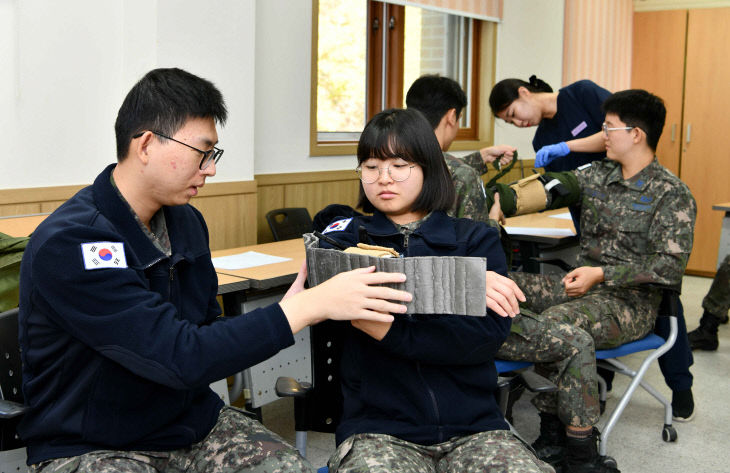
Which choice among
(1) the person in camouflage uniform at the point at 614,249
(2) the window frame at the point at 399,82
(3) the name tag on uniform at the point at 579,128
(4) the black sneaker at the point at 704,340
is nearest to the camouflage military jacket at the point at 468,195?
(1) the person in camouflage uniform at the point at 614,249

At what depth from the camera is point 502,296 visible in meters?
1.48

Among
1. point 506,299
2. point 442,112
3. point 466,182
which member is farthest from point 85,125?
point 506,299

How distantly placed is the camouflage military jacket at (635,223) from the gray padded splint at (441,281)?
64.4 inches

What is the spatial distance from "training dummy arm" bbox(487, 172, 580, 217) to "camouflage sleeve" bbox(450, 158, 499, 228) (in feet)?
1.23

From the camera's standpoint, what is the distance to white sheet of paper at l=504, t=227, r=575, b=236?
358 cm

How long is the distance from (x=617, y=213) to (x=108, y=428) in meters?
2.17

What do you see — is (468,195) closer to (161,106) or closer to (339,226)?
Result: (339,226)

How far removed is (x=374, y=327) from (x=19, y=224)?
1.78 metres

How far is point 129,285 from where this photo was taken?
4.29ft

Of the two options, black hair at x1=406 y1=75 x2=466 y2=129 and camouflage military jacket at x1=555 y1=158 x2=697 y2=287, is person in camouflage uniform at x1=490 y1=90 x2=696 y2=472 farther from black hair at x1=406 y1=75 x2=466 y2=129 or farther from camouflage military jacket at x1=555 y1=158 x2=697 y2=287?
black hair at x1=406 y1=75 x2=466 y2=129

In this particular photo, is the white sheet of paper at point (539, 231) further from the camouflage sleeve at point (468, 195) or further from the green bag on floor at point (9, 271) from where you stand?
the green bag on floor at point (9, 271)

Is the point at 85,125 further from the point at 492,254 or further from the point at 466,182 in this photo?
the point at 492,254

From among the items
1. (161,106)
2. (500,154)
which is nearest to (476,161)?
(500,154)

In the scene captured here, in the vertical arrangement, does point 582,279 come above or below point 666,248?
below
